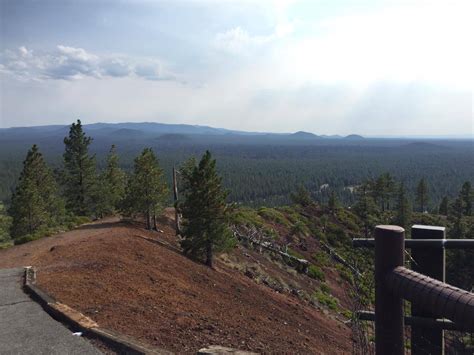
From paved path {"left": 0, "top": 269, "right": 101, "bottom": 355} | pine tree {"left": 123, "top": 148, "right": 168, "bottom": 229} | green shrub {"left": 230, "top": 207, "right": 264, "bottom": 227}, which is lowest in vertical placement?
green shrub {"left": 230, "top": 207, "right": 264, "bottom": 227}

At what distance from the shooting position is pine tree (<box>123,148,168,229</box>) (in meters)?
21.4

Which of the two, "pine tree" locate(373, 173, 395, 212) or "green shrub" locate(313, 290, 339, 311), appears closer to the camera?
"green shrub" locate(313, 290, 339, 311)

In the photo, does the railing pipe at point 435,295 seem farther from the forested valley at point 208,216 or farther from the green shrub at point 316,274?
the green shrub at point 316,274

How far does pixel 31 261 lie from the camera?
13102 mm

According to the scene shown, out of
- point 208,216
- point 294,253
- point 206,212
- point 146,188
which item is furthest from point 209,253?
point 294,253

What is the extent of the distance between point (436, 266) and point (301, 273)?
23.0 meters

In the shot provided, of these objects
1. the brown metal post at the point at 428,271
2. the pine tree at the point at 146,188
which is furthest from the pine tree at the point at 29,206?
the brown metal post at the point at 428,271

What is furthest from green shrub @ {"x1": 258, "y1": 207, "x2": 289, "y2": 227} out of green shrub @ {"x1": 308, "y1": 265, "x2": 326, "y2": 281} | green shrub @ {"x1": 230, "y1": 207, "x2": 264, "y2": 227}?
green shrub @ {"x1": 308, "y1": 265, "x2": 326, "y2": 281}

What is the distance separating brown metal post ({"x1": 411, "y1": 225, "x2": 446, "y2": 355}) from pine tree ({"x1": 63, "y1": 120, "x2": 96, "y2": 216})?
110ft

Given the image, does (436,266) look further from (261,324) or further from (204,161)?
(204,161)

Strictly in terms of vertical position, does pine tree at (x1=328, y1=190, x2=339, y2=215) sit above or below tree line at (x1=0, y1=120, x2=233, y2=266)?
below

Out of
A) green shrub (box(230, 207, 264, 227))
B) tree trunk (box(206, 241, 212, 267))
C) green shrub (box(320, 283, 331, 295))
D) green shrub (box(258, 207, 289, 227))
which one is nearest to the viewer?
tree trunk (box(206, 241, 212, 267))

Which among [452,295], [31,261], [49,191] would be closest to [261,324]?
[31,261]

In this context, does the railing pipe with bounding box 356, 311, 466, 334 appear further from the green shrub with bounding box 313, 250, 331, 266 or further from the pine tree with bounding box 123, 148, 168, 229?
the green shrub with bounding box 313, 250, 331, 266
